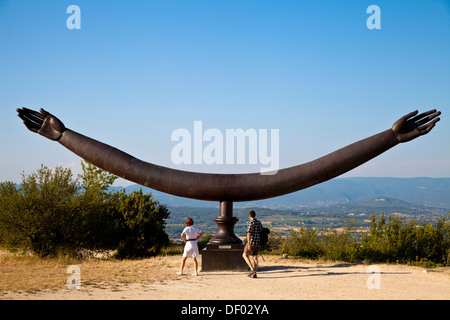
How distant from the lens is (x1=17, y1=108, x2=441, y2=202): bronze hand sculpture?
10.5 m

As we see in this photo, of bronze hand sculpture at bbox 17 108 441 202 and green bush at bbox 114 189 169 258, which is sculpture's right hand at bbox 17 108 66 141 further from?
green bush at bbox 114 189 169 258

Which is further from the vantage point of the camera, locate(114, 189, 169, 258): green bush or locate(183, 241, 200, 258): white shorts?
locate(114, 189, 169, 258): green bush

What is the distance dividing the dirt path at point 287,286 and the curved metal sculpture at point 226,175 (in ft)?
6.07

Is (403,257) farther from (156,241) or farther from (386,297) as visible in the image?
(156,241)

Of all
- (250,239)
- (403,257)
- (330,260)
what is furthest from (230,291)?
(403,257)

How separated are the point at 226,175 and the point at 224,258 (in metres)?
2.32

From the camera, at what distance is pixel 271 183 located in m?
10.9

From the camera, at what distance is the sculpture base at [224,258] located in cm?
1083

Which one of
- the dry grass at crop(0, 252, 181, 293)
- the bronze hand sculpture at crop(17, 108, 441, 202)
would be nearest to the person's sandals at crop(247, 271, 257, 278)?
the dry grass at crop(0, 252, 181, 293)

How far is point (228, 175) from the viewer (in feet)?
36.8

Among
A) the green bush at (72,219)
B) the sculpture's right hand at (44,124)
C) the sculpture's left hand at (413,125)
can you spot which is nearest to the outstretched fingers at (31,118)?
the sculpture's right hand at (44,124)

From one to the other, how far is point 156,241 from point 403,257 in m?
9.44

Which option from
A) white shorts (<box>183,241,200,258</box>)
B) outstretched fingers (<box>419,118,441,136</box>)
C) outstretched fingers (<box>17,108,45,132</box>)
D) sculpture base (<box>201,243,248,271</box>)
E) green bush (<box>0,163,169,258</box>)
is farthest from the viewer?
green bush (<box>0,163,169,258</box>)

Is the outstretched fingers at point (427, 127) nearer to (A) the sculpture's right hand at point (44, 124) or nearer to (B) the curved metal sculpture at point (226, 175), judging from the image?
(B) the curved metal sculpture at point (226, 175)
